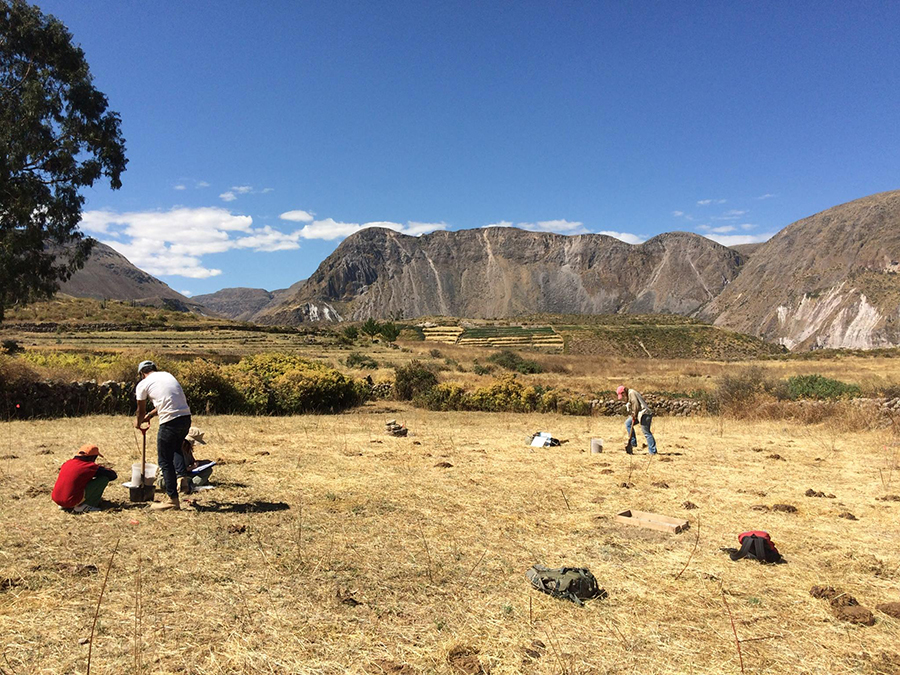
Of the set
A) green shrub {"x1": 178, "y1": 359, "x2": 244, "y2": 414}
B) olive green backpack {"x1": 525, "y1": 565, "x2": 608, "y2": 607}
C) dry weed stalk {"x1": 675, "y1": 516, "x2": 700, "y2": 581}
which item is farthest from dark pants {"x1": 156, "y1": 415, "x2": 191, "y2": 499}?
green shrub {"x1": 178, "y1": 359, "x2": 244, "y2": 414}

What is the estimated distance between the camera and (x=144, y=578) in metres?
5.12

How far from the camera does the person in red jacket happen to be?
22.6 feet

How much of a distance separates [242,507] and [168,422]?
1534mm

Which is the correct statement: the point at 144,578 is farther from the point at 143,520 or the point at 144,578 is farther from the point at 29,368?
the point at 29,368

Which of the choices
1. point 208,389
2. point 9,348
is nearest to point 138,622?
point 208,389

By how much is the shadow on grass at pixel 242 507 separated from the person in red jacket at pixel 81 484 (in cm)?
121

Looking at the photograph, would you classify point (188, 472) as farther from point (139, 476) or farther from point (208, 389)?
point (208, 389)

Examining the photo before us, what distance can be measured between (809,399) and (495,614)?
2012 cm

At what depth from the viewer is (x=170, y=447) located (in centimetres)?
738

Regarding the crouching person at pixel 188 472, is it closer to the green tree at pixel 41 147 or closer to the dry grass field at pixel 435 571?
the dry grass field at pixel 435 571

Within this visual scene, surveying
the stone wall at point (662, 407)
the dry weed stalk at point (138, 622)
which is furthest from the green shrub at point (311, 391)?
the dry weed stalk at point (138, 622)

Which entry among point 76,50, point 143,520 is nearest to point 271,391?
point 143,520

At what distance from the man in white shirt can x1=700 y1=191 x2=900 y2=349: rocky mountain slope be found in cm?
11827

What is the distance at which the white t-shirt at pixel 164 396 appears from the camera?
7.29 metres
